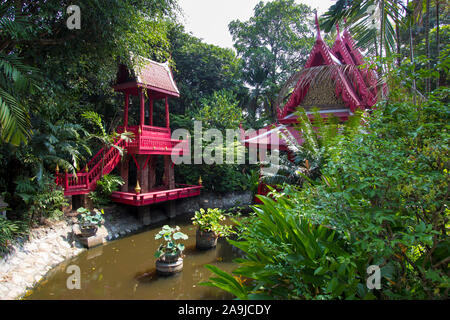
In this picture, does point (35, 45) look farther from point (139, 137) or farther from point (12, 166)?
point (139, 137)

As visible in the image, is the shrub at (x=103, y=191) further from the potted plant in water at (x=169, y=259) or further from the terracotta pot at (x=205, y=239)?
the potted plant in water at (x=169, y=259)

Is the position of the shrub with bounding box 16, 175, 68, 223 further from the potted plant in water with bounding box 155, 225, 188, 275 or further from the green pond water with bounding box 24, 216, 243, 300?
the potted plant in water with bounding box 155, 225, 188, 275

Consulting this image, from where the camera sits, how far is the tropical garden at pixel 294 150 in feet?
6.78

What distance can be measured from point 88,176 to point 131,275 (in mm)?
4098

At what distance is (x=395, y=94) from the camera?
2.50m

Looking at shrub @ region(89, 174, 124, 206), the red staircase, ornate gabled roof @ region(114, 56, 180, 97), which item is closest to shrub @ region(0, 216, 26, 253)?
the red staircase

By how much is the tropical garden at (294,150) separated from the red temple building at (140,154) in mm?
550

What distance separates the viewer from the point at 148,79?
10.2 meters

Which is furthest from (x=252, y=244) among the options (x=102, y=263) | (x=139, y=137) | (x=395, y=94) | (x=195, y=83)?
(x=195, y=83)

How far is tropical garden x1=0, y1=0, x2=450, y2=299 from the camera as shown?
6.78 feet

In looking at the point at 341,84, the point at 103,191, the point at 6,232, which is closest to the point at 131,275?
the point at 6,232

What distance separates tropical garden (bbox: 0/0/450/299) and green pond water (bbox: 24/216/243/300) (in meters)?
0.67

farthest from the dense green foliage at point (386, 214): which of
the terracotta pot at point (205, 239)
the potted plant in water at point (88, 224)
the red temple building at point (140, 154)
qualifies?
the red temple building at point (140, 154)
